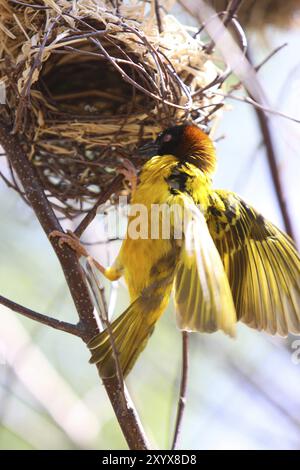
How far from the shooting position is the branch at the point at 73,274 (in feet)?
6.33

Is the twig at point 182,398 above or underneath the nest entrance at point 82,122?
underneath

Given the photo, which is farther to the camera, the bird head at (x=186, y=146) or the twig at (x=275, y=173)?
the bird head at (x=186, y=146)

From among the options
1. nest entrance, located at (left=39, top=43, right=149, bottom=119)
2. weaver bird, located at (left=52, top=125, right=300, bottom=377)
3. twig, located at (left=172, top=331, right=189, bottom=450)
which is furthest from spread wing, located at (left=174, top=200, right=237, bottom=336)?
nest entrance, located at (left=39, top=43, right=149, bottom=119)

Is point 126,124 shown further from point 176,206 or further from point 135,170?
point 176,206

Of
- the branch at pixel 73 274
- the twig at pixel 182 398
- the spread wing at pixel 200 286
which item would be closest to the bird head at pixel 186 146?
the spread wing at pixel 200 286

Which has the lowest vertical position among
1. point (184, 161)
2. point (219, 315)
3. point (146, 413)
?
point (146, 413)

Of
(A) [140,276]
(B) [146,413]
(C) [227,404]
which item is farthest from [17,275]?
(A) [140,276]

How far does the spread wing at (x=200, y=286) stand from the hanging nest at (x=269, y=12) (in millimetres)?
1026

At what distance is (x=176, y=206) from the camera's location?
7.14ft

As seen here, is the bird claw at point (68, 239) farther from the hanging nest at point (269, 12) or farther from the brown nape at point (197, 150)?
the hanging nest at point (269, 12)

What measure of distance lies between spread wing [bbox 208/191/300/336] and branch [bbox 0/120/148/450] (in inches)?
20.2
